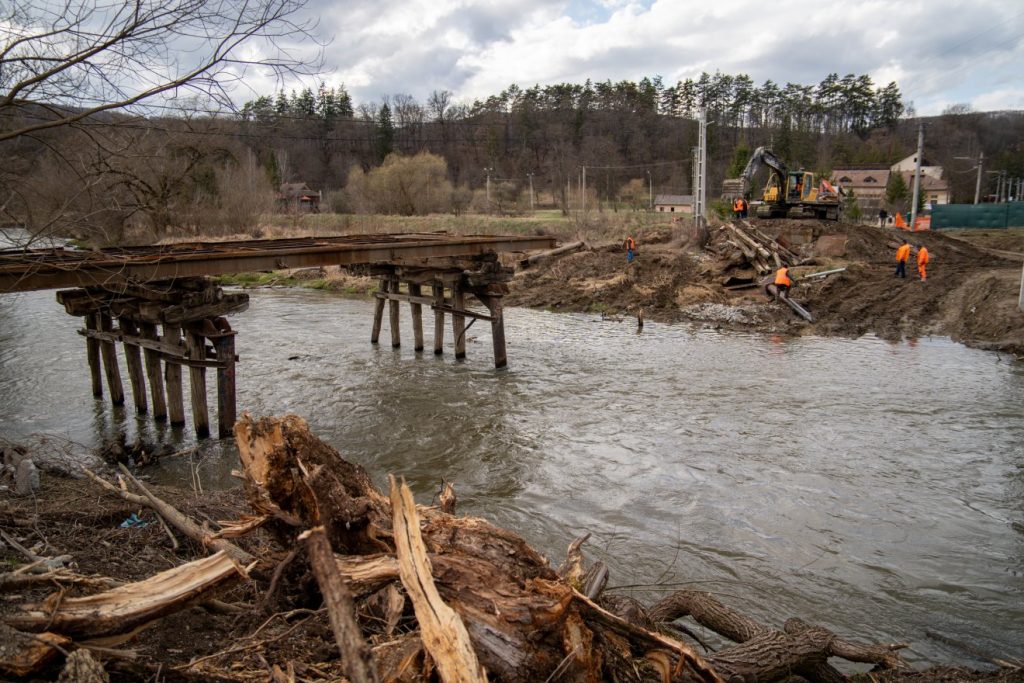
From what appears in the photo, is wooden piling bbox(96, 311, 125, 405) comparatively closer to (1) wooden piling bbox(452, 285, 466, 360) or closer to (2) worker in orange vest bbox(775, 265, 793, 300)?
(1) wooden piling bbox(452, 285, 466, 360)

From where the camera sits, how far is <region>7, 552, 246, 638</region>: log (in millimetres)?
2414

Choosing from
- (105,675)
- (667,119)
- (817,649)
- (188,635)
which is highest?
(667,119)

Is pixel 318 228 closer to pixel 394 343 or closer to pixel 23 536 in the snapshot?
pixel 394 343

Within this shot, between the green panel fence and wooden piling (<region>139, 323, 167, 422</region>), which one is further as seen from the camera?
the green panel fence

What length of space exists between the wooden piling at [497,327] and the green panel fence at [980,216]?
2999 cm

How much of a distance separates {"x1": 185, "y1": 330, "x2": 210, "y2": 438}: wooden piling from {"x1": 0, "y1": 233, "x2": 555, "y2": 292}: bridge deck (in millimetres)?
1147

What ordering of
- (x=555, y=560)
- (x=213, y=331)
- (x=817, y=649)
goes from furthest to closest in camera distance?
(x=213, y=331) → (x=555, y=560) → (x=817, y=649)

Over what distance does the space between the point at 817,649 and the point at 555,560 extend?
9.47ft

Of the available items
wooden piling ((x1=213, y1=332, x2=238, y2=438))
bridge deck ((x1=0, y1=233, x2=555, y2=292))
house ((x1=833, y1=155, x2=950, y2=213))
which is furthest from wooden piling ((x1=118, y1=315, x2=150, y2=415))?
house ((x1=833, y1=155, x2=950, y2=213))

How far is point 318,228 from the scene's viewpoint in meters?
39.7

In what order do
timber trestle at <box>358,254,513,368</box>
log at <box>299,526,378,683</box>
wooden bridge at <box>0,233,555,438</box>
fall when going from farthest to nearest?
timber trestle at <box>358,254,513,368</box>, wooden bridge at <box>0,233,555,438</box>, log at <box>299,526,378,683</box>

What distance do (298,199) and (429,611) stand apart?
61.9 metres

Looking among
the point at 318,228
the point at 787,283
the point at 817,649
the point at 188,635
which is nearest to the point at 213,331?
the point at 188,635

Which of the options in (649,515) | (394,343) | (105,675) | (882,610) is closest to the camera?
(105,675)
